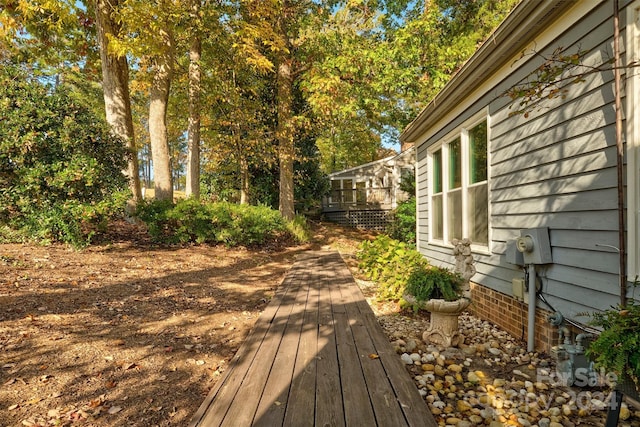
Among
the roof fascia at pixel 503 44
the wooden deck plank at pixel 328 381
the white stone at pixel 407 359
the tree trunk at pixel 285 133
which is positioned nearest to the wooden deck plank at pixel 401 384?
the white stone at pixel 407 359

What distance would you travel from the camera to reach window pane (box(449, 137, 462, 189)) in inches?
199

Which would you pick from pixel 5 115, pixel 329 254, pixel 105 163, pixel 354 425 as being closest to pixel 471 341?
pixel 354 425

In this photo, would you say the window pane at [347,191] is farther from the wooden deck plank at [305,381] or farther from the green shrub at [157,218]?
the wooden deck plank at [305,381]

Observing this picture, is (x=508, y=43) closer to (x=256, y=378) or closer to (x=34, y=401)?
(x=256, y=378)

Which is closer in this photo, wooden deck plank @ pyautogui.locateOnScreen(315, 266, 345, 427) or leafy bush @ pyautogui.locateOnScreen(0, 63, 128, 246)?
wooden deck plank @ pyautogui.locateOnScreen(315, 266, 345, 427)

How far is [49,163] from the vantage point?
595 centimetres

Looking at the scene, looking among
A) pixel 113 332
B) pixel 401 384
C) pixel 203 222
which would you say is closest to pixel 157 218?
Result: pixel 203 222

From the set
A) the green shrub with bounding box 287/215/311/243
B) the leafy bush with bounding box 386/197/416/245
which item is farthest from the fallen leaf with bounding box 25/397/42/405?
the green shrub with bounding box 287/215/311/243

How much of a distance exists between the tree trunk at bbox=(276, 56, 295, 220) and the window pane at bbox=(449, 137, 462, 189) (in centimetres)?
666

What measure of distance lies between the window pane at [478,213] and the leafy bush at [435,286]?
3.82 feet

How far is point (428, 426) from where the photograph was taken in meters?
1.78

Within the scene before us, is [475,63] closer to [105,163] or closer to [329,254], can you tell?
[329,254]

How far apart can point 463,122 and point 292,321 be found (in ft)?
12.1

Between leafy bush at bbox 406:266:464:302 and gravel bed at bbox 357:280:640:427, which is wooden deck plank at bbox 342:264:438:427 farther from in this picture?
leafy bush at bbox 406:266:464:302
